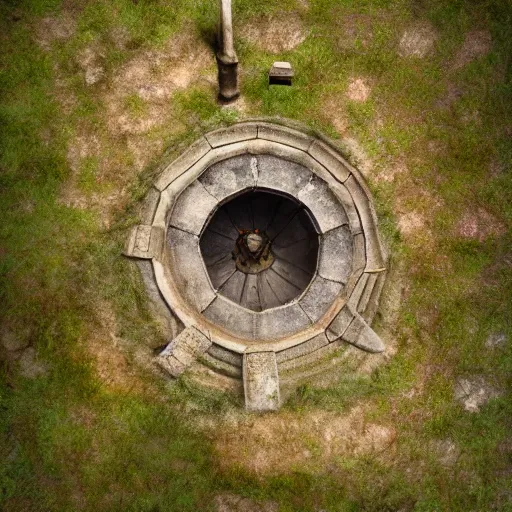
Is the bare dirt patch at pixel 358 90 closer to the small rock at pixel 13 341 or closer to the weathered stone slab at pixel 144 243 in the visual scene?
the weathered stone slab at pixel 144 243

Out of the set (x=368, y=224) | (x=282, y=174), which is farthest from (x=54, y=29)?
(x=368, y=224)

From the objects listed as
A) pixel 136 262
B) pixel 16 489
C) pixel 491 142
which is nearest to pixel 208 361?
pixel 136 262

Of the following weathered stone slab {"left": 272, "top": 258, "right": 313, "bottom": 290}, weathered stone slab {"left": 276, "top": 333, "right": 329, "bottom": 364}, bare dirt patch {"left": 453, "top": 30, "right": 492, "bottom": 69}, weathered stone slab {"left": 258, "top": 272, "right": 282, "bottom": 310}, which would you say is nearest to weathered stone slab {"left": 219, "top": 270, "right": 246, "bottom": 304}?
weathered stone slab {"left": 258, "top": 272, "right": 282, "bottom": 310}

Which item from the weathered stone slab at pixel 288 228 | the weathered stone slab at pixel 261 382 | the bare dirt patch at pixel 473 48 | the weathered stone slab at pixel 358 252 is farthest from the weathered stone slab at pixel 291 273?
the bare dirt patch at pixel 473 48

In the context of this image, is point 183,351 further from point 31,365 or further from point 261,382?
point 31,365

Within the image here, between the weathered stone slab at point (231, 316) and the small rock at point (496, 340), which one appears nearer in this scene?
the small rock at point (496, 340)

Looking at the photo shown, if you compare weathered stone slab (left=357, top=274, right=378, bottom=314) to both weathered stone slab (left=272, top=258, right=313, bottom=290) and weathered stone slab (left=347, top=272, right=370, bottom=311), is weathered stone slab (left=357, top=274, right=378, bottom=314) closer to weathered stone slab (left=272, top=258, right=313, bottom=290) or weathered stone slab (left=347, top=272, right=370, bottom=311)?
weathered stone slab (left=347, top=272, right=370, bottom=311)

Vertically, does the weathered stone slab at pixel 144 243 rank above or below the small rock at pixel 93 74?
below
